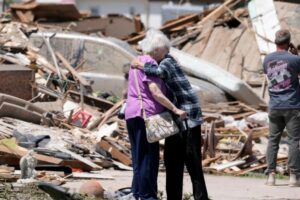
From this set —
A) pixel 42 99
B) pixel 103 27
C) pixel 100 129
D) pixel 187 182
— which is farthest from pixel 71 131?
pixel 103 27

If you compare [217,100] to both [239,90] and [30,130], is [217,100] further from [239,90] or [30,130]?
[30,130]

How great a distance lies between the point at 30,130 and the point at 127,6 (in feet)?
169

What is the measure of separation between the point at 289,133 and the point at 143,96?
2904 mm

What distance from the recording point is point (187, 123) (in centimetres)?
793

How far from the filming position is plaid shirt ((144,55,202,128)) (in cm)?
795

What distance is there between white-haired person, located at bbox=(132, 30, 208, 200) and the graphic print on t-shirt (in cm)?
237

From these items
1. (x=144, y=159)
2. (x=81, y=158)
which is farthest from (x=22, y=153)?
(x=144, y=159)

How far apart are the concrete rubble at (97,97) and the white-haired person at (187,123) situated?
1.76m

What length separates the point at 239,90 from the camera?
56.1ft

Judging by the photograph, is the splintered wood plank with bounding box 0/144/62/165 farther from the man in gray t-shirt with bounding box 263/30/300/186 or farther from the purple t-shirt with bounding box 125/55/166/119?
the man in gray t-shirt with bounding box 263/30/300/186

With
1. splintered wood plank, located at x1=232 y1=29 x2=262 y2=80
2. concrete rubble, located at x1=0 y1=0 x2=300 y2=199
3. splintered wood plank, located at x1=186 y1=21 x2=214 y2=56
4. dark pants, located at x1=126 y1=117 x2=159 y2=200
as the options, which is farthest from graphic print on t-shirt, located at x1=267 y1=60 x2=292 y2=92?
splintered wood plank, located at x1=186 y1=21 x2=214 y2=56

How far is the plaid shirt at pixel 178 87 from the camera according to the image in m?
7.95

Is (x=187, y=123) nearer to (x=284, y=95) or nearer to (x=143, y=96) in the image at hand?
(x=143, y=96)

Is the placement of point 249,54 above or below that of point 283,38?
above
